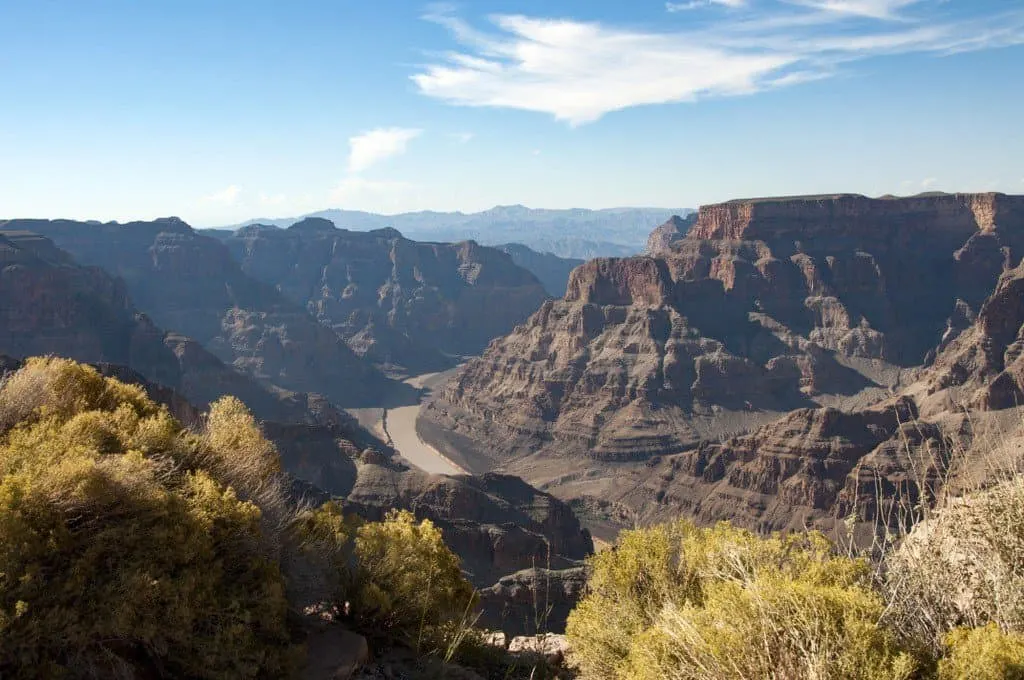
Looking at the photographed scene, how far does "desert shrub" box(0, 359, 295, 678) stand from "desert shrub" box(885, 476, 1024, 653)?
495 inches

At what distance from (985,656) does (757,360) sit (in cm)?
12212

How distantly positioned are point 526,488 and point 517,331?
82975mm

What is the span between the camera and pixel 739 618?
1288 cm

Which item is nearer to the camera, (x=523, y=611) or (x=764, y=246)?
(x=523, y=611)

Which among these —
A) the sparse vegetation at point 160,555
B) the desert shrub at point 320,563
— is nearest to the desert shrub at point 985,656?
the sparse vegetation at point 160,555

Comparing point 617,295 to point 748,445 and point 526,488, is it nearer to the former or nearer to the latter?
point 748,445

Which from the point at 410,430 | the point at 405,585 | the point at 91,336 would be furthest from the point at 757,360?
the point at 405,585

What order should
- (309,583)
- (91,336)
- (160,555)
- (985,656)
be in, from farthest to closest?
(91,336) → (309,583) → (160,555) → (985,656)

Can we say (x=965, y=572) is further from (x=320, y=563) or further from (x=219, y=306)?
(x=219, y=306)

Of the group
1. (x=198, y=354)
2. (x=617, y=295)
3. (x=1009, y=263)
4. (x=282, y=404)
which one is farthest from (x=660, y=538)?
(x=1009, y=263)

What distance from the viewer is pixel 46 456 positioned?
16.7 meters

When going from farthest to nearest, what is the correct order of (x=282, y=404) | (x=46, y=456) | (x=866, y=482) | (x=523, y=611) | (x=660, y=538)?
1. (x=282, y=404)
2. (x=866, y=482)
3. (x=523, y=611)
4. (x=660, y=538)
5. (x=46, y=456)

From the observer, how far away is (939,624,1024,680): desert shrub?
37.6 ft

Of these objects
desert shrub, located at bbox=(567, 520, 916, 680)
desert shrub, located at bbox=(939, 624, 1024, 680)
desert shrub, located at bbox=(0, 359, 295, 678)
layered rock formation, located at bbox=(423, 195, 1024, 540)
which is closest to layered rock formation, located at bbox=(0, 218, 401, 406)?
layered rock formation, located at bbox=(423, 195, 1024, 540)
